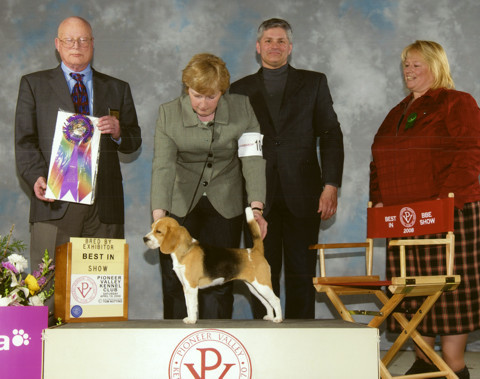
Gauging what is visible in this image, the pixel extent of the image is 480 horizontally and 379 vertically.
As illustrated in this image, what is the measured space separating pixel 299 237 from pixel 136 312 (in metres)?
1.08

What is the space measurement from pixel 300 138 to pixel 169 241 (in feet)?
3.43

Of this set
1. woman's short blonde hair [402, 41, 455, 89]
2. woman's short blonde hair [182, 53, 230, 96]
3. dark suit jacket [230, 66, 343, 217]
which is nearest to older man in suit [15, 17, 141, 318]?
woman's short blonde hair [182, 53, 230, 96]

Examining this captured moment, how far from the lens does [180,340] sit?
1986mm

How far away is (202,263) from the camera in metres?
2.17

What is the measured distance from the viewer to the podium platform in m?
1.96

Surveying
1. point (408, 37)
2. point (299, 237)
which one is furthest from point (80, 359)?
point (408, 37)

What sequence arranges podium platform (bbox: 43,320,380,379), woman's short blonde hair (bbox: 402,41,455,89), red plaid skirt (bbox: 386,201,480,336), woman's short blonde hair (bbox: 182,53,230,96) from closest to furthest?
1. podium platform (bbox: 43,320,380,379)
2. woman's short blonde hair (bbox: 182,53,230,96)
3. red plaid skirt (bbox: 386,201,480,336)
4. woman's short blonde hair (bbox: 402,41,455,89)

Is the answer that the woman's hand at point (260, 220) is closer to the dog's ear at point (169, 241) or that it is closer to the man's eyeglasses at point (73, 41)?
the dog's ear at point (169, 241)

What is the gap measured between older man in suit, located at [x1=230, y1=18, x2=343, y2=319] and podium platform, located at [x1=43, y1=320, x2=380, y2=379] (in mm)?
813

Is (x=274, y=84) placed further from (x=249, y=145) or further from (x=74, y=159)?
(x=74, y=159)

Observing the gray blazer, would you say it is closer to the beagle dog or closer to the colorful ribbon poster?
the beagle dog

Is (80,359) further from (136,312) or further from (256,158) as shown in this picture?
(136,312)

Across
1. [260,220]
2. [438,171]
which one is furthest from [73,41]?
[438,171]

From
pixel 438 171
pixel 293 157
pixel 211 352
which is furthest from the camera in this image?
pixel 293 157
